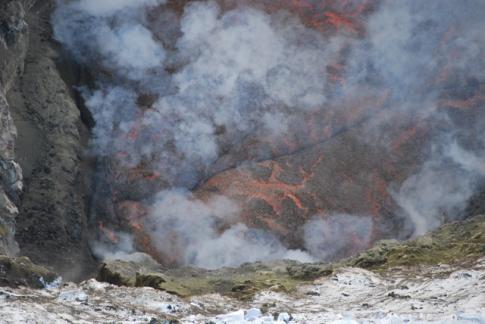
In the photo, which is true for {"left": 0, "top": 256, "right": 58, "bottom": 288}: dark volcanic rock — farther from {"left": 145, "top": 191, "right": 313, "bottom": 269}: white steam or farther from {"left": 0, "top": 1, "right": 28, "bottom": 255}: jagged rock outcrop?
{"left": 145, "top": 191, "right": 313, "bottom": 269}: white steam

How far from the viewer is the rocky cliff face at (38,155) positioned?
36.8 m

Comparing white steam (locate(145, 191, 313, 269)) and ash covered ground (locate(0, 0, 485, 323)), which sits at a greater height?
ash covered ground (locate(0, 0, 485, 323))

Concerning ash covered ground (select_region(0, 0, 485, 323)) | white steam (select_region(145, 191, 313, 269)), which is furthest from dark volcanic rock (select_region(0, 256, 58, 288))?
white steam (select_region(145, 191, 313, 269))

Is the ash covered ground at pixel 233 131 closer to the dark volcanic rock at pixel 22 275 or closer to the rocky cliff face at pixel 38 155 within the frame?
the rocky cliff face at pixel 38 155

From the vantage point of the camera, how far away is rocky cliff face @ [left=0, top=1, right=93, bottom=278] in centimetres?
3678

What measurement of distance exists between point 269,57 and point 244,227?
1503 centimetres

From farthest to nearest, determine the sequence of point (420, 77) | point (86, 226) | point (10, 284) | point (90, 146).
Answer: point (420, 77) < point (90, 146) < point (86, 226) < point (10, 284)

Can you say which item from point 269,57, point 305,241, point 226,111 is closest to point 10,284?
point 305,241

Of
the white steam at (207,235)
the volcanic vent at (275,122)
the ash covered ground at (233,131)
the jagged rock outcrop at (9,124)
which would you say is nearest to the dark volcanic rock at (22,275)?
the jagged rock outcrop at (9,124)

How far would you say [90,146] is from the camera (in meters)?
46.5

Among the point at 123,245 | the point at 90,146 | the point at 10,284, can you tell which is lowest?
the point at 10,284

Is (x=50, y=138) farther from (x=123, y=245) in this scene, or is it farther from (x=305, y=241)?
(x=305, y=241)

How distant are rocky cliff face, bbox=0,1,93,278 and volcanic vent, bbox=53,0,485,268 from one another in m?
1.95

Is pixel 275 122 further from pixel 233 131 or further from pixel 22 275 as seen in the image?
pixel 22 275
